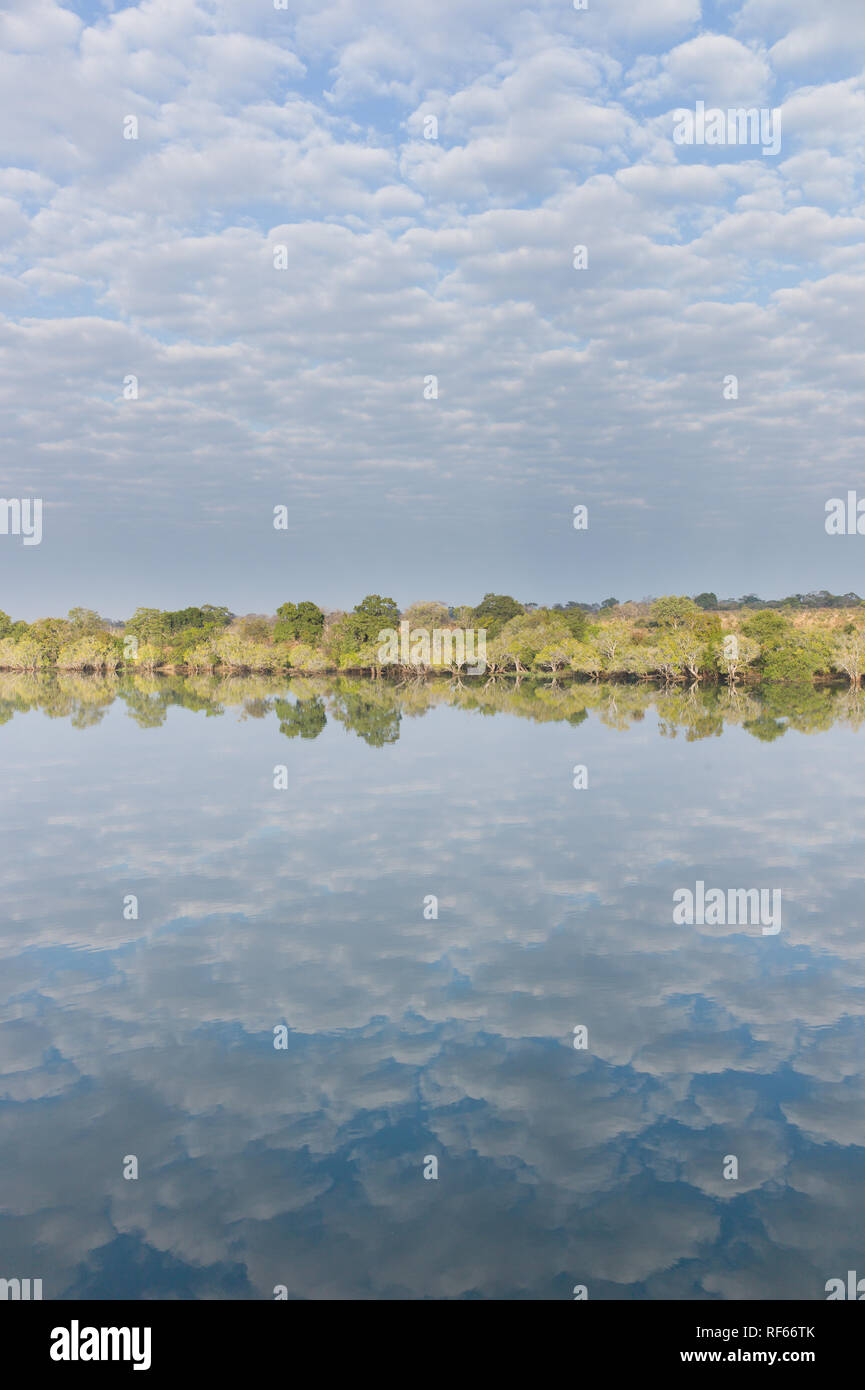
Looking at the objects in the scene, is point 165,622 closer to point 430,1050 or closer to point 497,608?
point 497,608

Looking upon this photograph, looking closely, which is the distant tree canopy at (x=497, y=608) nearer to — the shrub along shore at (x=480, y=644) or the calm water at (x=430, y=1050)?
the shrub along shore at (x=480, y=644)

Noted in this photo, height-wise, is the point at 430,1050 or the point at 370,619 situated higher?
the point at 370,619

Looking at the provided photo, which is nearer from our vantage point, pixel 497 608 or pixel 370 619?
pixel 370 619

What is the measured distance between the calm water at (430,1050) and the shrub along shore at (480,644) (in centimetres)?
4605

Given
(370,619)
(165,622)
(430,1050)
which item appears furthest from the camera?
(165,622)

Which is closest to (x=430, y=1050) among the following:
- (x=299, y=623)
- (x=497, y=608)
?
(x=299, y=623)

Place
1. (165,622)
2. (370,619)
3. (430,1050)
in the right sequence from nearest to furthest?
1. (430,1050)
2. (370,619)
3. (165,622)

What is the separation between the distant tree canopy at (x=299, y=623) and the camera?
3573 inches

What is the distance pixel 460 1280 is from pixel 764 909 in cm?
869

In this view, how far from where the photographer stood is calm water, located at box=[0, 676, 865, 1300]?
18.1 feet

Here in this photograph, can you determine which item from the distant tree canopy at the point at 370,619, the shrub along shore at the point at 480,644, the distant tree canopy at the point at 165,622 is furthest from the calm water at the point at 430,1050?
the distant tree canopy at the point at 165,622

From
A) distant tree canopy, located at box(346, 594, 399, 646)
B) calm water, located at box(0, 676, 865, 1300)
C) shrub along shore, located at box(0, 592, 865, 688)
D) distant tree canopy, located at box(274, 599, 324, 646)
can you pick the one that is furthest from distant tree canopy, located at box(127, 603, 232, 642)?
calm water, located at box(0, 676, 865, 1300)

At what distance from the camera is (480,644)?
84.6 metres

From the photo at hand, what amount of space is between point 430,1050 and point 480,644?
77121 millimetres
